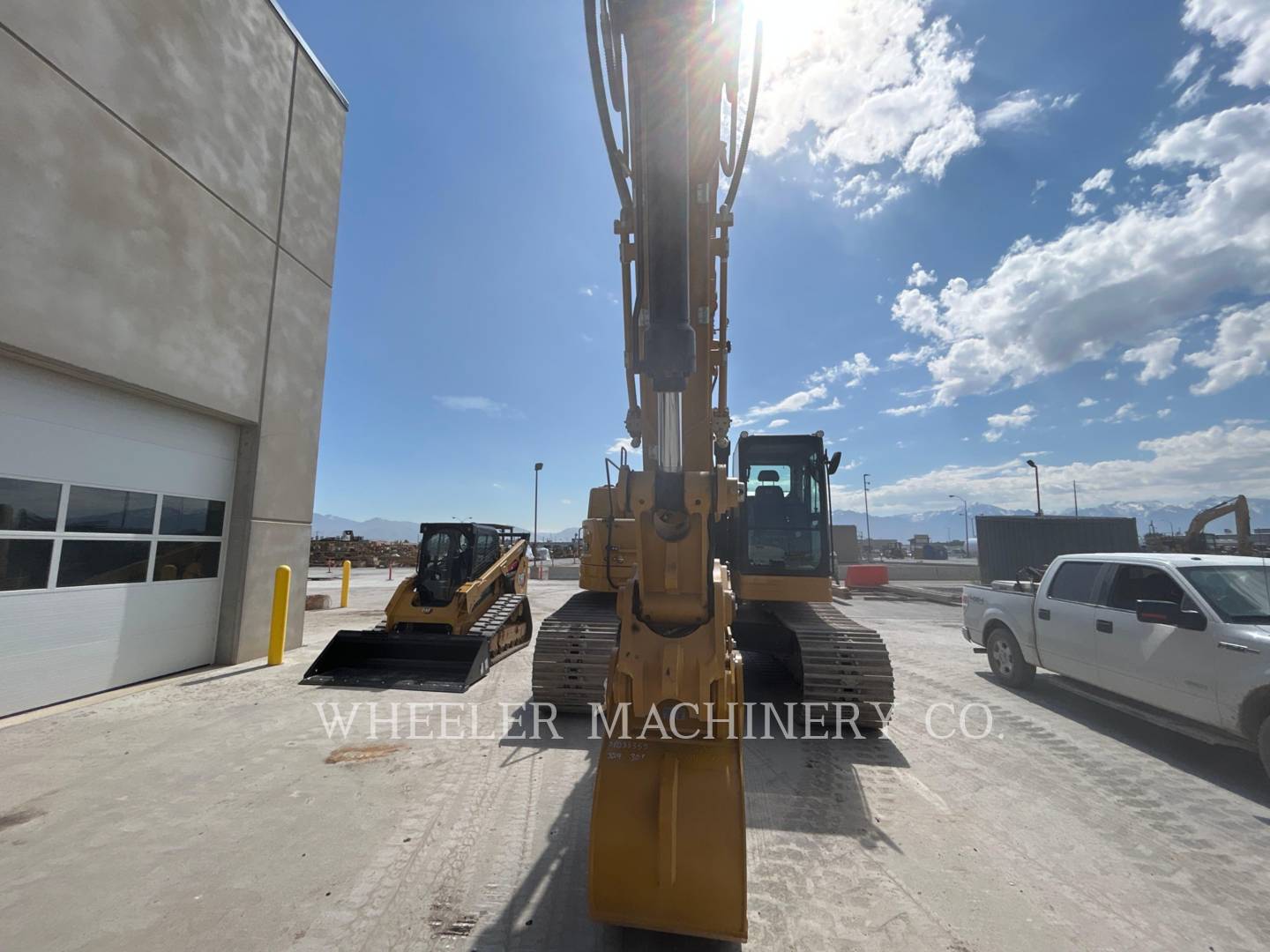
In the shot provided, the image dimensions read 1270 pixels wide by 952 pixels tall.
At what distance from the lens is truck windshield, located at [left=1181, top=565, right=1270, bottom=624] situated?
466cm

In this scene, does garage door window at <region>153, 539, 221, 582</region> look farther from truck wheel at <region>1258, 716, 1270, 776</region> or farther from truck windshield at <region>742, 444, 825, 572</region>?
truck wheel at <region>1258, 716, 1270, 776</region>

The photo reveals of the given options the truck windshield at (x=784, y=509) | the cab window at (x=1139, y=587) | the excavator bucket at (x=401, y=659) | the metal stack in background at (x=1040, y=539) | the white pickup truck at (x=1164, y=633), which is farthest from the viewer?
the metal stack in background at (x=1040, y=539)

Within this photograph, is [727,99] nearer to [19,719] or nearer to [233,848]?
[233,848]

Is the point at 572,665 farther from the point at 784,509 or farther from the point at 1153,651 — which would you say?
the point at 1153,651

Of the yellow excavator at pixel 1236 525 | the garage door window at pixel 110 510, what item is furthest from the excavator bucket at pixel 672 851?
the yellow excavator at pixel 1236 525

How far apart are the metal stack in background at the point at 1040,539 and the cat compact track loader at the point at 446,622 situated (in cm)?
2150

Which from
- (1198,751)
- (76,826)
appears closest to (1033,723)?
(1198,751)

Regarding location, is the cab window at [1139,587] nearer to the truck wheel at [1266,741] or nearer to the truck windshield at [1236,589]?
the truck windshield at [1236,589]

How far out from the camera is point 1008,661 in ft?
23.9

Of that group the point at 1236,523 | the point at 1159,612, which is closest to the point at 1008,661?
the point at 1159,612

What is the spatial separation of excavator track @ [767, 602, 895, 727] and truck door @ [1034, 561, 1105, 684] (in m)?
2.21

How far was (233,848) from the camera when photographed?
333 centimetres

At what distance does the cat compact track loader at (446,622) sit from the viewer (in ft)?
23.7

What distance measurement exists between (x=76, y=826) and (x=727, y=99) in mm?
6218
